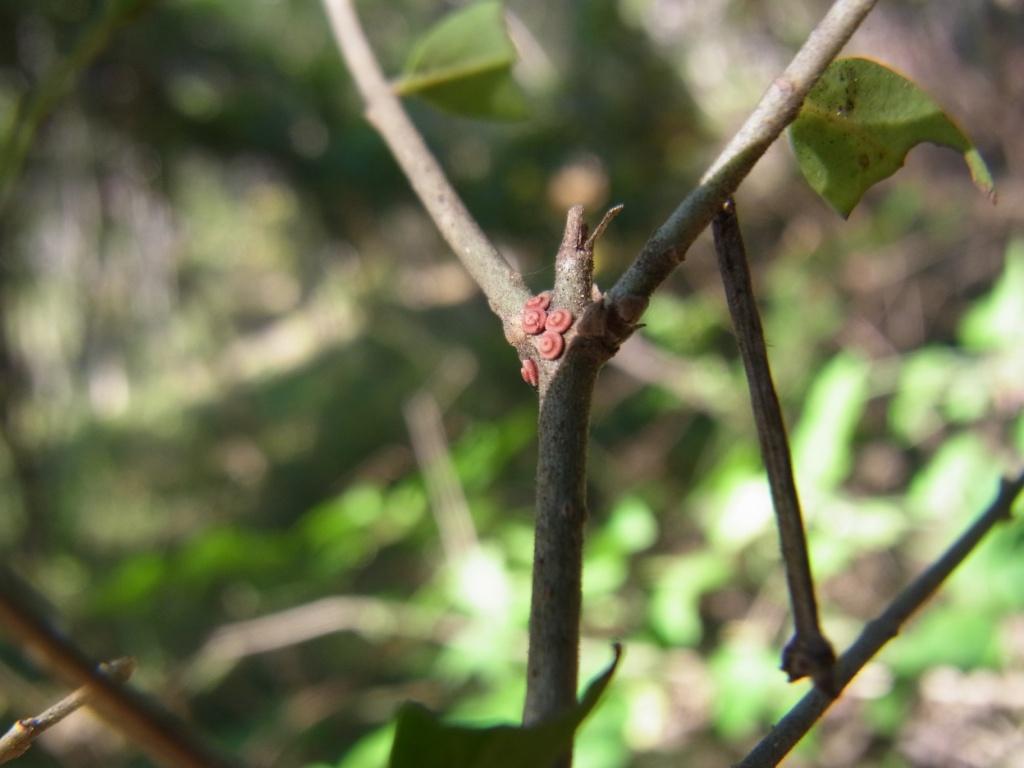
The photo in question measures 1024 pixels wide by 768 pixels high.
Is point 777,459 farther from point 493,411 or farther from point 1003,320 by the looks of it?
point 493,411

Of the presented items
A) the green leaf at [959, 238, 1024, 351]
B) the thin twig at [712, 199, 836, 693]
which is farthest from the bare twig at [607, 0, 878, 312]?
the green leaf at [959, 238, 1024, 351]

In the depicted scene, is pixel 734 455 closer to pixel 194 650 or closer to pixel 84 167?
pixel 194 650

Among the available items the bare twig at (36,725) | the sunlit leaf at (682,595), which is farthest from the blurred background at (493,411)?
the bare twig at (36,725)

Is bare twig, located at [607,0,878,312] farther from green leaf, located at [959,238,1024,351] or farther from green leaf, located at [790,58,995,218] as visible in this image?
green leaf, located at [959,238,1024,351]

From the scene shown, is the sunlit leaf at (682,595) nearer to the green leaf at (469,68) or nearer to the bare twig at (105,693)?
the green leaf at (469,68)

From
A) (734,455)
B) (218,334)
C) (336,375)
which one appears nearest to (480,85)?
(734,455)

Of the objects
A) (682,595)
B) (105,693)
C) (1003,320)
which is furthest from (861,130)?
(1003,320)
